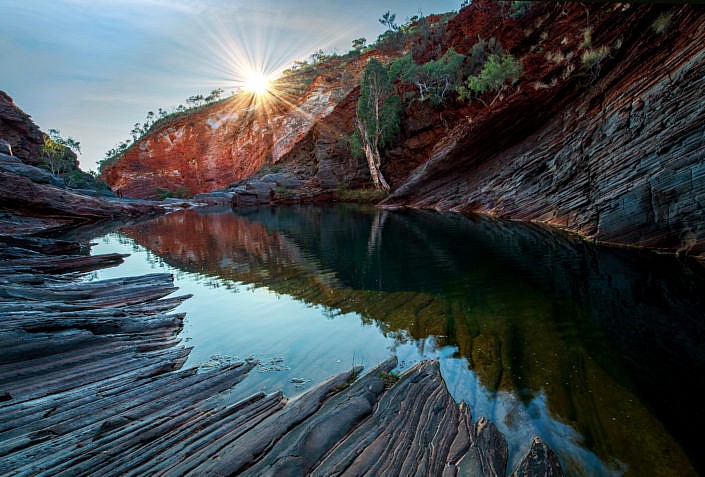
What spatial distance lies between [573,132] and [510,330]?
16.8 meters

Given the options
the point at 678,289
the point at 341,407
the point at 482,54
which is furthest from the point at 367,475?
the point at 482,54

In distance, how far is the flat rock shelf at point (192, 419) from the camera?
397 cm

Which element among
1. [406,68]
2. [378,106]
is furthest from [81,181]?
[406,68]

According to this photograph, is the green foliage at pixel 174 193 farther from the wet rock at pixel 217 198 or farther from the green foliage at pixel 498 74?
the green foliage at pixel 498 74

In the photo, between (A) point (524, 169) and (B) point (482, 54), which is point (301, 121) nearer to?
(B) point (482, 54)

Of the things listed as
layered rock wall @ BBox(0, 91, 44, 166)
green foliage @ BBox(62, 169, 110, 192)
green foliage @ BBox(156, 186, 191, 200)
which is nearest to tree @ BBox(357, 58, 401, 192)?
green foliage @ BBox(62, 169, 110, 192)

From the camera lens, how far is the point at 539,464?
4219 mm

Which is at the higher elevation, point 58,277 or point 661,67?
point 661,67

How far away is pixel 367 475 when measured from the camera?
12.2ft

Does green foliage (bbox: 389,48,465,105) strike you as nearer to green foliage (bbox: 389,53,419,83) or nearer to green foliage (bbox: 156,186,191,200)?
green foliage (bbox: 389,53,419,83)

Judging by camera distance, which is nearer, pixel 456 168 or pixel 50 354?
pixel 50 354

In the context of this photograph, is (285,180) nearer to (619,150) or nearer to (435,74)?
(435,74)

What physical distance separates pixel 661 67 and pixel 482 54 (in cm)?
2287

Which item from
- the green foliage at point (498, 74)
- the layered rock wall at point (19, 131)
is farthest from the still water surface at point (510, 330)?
the layered rock wall at point (19, 131)
